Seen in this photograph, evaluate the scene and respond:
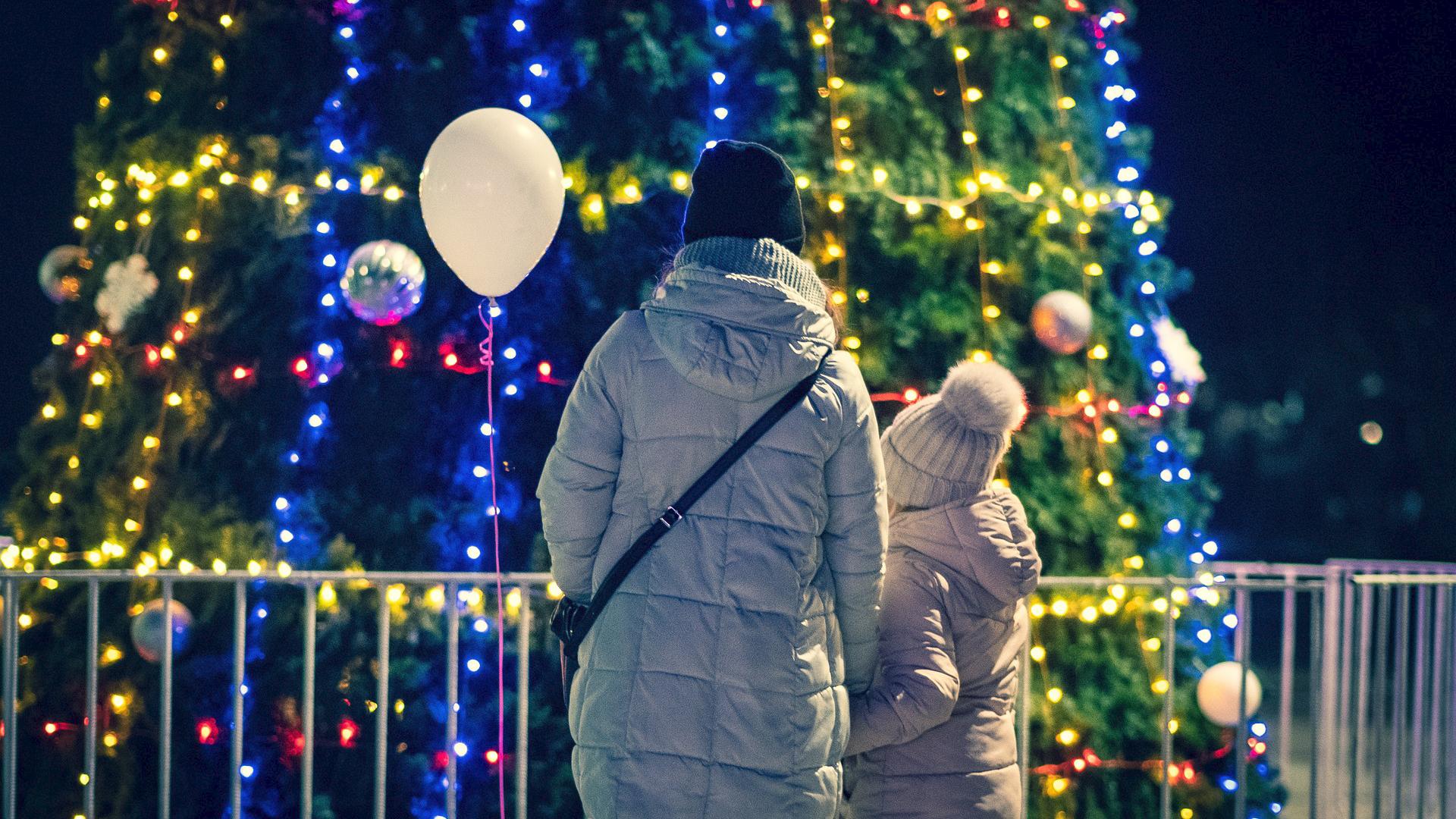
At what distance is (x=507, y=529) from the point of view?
Answer: 16.1 ft

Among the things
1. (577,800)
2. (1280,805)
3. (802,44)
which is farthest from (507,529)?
(1280,805)

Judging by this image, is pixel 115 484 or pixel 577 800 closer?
pixel 577 800

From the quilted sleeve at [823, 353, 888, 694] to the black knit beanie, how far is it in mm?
319

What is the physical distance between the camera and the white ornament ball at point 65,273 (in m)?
5.68

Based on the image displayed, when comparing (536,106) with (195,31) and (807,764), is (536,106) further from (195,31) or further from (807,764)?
(807,764)

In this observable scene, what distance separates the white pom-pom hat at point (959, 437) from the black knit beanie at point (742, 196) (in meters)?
0.52

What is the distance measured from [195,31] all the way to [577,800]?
3.89 metres

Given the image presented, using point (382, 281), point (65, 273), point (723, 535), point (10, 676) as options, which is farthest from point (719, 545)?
point (65, 273)

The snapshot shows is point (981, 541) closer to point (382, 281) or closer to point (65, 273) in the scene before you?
point (382, 281)

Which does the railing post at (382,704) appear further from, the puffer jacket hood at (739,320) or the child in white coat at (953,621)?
the puffer jacket hood at (739,320)

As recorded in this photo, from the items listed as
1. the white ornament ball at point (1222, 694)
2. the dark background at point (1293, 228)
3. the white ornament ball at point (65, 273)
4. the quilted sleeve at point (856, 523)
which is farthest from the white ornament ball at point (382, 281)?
the dark background at point (1293, 228)

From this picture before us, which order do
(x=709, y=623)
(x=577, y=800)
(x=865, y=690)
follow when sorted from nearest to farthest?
(x=709, y=623) → (x=865, y=690) → (x=577, y=800)

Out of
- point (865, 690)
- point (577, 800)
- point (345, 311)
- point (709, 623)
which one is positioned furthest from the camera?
point (345, 311)

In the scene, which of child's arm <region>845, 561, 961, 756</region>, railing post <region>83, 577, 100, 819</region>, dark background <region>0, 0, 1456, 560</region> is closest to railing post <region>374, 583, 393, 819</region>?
railing post <region>83, 577, 100, 819</region>
